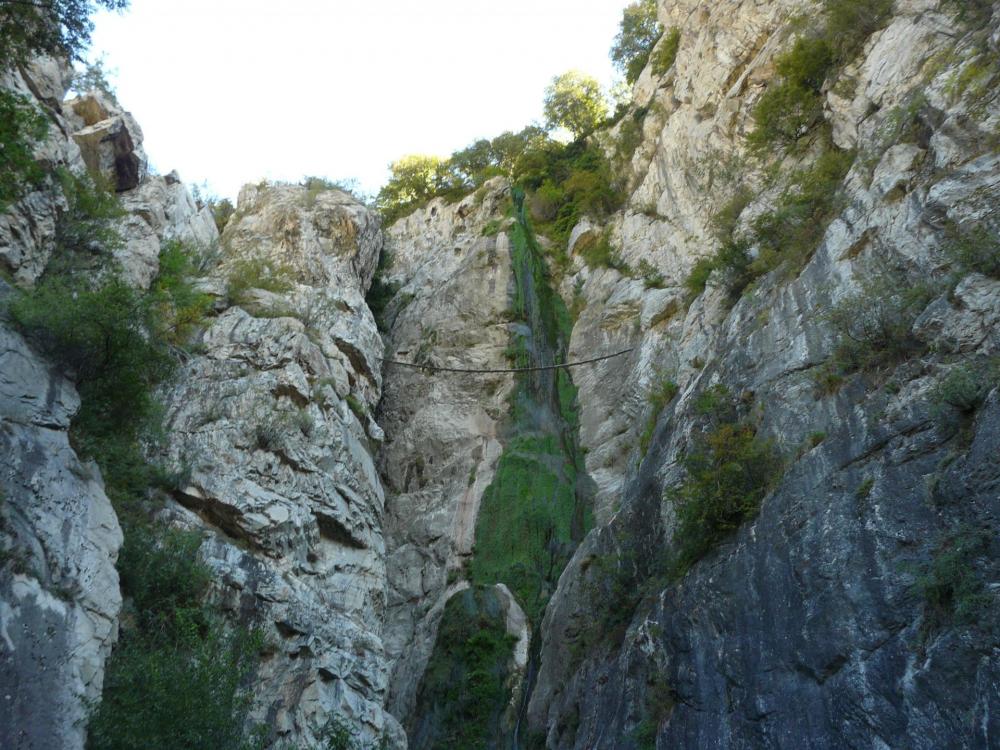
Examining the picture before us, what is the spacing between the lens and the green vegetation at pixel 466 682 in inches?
672

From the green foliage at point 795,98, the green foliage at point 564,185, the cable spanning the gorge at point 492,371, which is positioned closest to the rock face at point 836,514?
the green foliage at point 795,98

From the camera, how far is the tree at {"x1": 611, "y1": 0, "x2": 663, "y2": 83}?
119 ft

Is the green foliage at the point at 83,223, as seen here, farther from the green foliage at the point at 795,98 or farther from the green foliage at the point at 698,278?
the green foliage at the point at 795,98

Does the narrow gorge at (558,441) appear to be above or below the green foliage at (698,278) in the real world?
below

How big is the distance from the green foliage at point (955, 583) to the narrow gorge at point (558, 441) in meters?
0.03

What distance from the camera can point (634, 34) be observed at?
36.7m

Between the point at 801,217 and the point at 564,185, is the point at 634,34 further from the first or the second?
the point at 801,217

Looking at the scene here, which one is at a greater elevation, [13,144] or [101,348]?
[13,144]

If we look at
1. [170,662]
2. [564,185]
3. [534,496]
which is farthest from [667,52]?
[170,662]

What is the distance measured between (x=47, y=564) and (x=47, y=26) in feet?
25.9

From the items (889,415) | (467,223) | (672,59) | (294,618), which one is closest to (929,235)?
(889,415)

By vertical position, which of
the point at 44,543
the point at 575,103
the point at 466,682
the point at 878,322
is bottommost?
the point at 466,682

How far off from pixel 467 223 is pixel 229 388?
15817mm

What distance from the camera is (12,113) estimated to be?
39.3ft
